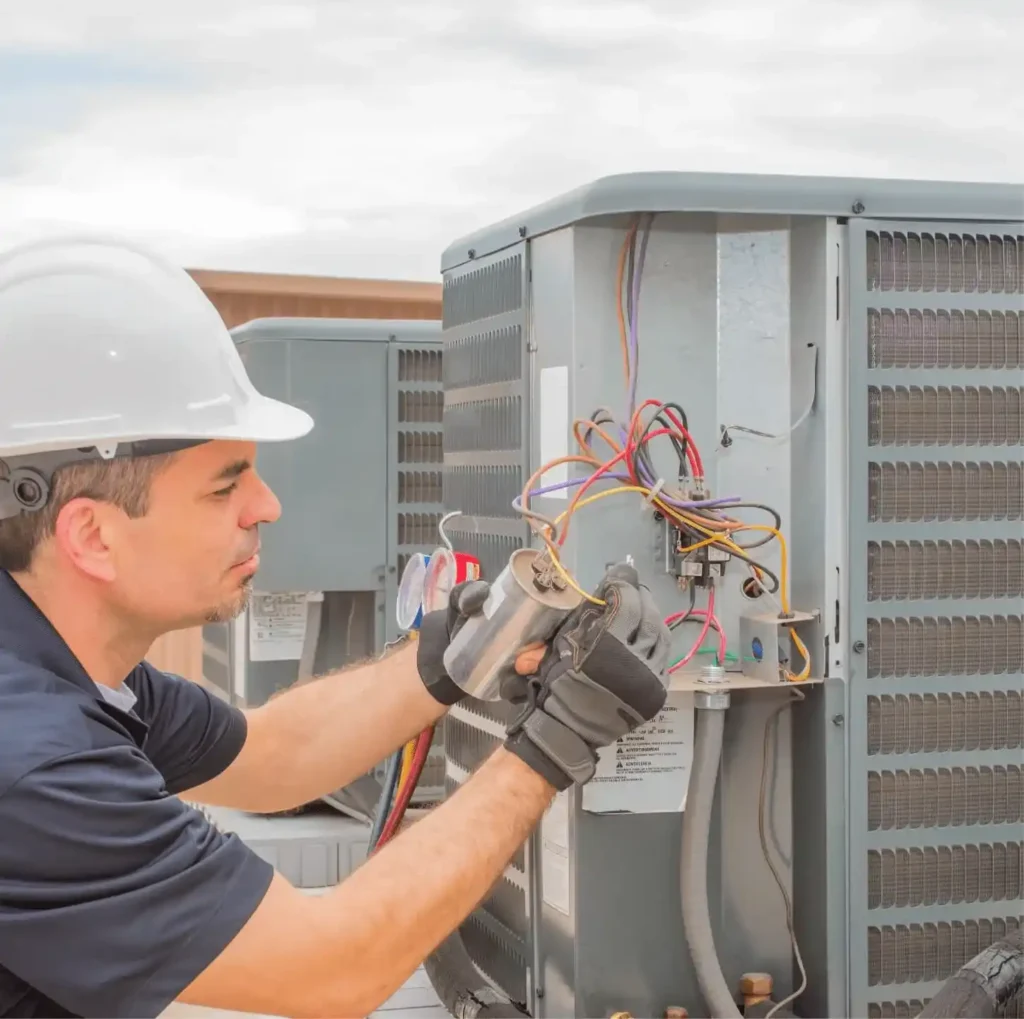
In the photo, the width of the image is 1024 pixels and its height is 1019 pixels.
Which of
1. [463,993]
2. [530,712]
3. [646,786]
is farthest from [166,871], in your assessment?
[463,993]

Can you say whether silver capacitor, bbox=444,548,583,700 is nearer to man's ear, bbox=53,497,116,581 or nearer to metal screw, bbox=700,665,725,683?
metal screw, bbox=700,665,725,683

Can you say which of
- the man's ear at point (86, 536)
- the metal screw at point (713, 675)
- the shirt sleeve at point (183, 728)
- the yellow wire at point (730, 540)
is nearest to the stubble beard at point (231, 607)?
the man's ear at point (86, 536)

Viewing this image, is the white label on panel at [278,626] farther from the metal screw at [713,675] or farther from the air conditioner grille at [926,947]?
the air conditioner grille at [926,947]

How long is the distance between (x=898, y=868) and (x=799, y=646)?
32 cm

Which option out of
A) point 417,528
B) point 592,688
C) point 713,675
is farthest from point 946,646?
point 417,528

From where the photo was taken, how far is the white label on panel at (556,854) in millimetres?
1679

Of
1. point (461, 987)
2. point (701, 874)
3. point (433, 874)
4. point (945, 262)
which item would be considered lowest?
point (461, 987)

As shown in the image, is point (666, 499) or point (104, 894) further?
point (666, 499)

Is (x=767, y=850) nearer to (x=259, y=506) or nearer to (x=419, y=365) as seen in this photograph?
(x=259, y=506)

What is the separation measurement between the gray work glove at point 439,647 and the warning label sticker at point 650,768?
0.68 feet

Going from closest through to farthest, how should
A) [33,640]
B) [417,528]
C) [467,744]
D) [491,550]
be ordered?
[33,640] → [491,550] → [467,744] → [417,528]

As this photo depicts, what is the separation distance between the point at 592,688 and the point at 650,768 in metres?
0.26

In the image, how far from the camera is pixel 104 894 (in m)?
1.14

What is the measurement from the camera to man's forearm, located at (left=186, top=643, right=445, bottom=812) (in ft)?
5.72
